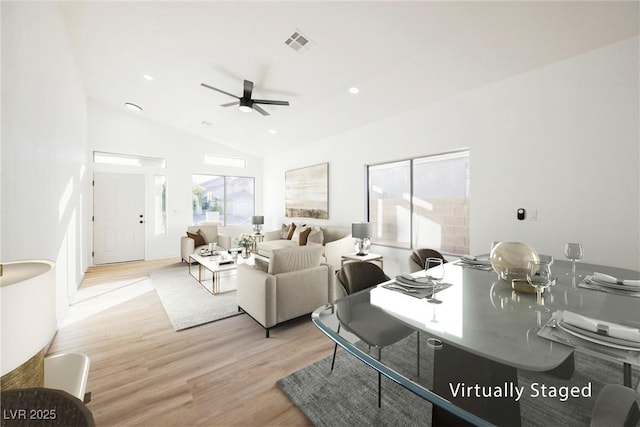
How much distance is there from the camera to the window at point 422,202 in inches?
144

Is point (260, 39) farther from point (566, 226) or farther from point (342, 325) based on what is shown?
point (566, 226)

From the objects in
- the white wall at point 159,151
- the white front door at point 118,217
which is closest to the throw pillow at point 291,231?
the white wall at point 159,151

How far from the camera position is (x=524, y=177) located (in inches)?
116

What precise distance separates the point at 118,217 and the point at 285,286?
5362mm

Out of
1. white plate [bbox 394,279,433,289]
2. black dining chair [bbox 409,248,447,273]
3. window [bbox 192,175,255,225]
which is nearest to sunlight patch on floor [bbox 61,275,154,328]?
window [bbox 192,175,255,225]

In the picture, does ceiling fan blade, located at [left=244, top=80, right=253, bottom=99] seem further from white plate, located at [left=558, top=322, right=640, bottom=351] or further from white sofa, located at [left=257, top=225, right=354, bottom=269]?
white plate, located at [left=558, top=322, right=640, bottom=351]

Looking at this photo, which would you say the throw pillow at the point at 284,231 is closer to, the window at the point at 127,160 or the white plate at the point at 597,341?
the window at the point at 127,160

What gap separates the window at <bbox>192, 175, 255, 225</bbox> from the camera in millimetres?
6922

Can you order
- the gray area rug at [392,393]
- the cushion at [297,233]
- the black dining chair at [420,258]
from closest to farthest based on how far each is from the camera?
the gray area rug at [392,393] < the black dining chair at [420,258] < the cushion at [297,233]

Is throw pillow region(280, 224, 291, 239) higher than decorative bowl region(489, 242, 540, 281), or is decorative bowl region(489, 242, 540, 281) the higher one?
decorative bowl region(489, 242, 540, 281)

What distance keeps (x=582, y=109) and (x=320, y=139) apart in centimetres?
419

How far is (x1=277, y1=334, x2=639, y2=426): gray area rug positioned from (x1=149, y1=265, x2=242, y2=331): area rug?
1.50m

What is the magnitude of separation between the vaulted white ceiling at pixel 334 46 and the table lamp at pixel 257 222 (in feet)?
10.6

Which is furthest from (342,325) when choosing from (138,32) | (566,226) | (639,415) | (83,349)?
(138,32)
